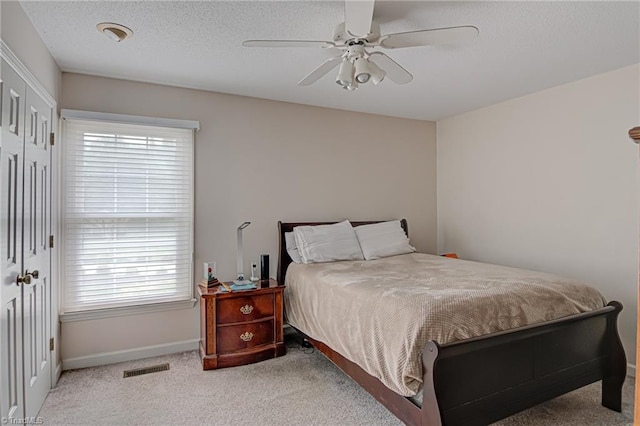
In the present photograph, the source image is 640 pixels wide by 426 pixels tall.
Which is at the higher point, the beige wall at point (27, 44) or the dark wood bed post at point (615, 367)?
the beige wall at point (27, 44)

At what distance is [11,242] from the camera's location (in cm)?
191

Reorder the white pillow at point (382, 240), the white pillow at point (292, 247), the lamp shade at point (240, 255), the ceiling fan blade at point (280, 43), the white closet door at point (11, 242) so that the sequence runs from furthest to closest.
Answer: the white pillow at point (382, 240) < the white pillow at point (292, 247) < the lamp shade at point (240, 255) < the ceiling fan blade at point (280, 43) < the white closet door at point (11, 242)

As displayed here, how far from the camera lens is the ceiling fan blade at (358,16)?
5.47 ft

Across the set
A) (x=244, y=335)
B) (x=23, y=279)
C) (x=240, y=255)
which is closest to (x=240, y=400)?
(x=244, y=335)

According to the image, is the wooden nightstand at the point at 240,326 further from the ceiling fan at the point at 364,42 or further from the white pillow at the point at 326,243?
the ceiling fan at the point at 364,42

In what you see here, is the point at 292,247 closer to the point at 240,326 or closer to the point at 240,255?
the point at 240,255

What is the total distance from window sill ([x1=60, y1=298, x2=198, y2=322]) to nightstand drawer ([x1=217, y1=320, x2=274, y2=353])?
0.58m

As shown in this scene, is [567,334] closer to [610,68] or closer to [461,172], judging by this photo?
[610,68]

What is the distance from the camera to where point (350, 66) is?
7.23ft

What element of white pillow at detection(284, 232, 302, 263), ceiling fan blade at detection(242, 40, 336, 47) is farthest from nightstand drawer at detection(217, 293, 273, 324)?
ceiling fan blade at detection(242, 40, 336, 47)

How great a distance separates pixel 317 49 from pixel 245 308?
213cm

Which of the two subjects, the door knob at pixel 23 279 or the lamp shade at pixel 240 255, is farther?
the lamp shade at pixel 240 255

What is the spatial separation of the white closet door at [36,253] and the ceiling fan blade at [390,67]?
2102 millimetres

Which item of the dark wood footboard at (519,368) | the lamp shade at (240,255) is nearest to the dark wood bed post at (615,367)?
the dark wood footboard at (519,368)
